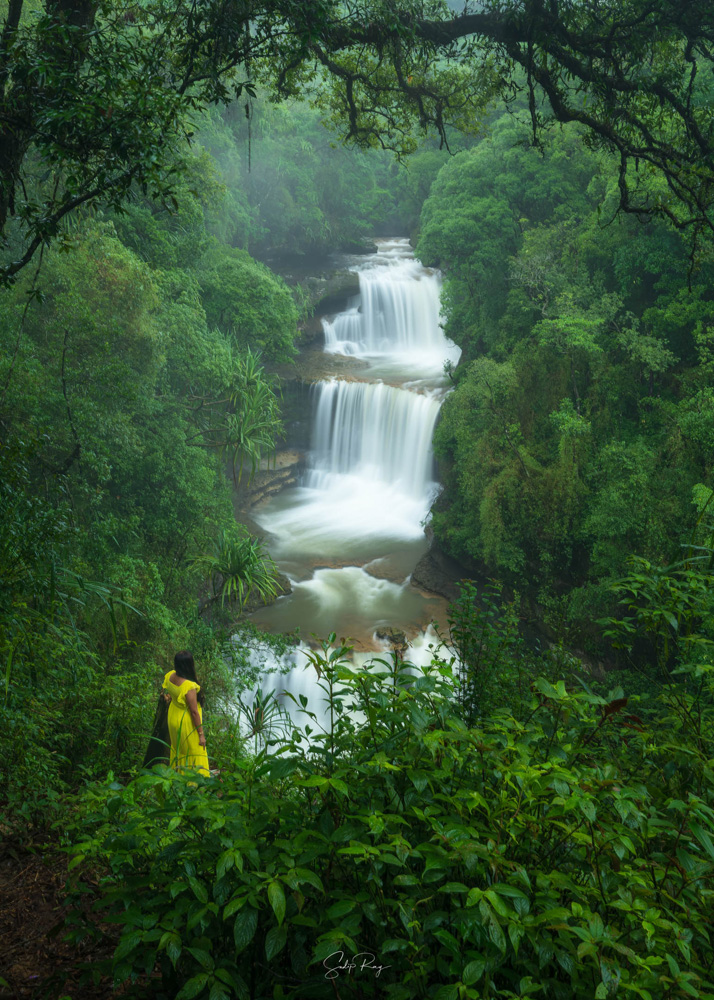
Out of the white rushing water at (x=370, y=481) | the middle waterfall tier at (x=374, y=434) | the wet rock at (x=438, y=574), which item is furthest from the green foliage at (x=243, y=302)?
the wet rock at (x=438, y=574)

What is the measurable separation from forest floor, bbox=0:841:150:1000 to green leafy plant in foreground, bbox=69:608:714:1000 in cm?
30

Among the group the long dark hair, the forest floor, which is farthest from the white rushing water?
the forest floor

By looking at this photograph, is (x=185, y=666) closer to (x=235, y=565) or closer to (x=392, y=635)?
(x=235, y=565)

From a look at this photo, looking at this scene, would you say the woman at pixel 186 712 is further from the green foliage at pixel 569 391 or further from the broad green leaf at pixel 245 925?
the green foliage at pixel 569 391

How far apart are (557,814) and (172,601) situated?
10.2m

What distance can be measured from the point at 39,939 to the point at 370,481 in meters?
17.7

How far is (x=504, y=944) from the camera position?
131 cm

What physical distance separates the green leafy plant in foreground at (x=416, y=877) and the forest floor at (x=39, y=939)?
0.30m

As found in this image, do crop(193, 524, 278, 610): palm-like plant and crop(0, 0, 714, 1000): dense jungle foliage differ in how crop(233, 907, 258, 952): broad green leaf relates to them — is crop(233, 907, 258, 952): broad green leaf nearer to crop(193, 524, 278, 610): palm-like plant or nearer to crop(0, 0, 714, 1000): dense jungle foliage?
crop(0, 0, 714, 1000): dense jungle foliage

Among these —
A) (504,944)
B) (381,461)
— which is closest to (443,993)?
(504,944)

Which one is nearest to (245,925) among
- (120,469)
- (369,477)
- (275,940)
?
(275,940)

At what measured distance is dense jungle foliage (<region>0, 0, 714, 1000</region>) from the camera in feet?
5.06

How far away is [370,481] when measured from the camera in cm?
2000

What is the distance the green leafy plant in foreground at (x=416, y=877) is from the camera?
140 centimetres
